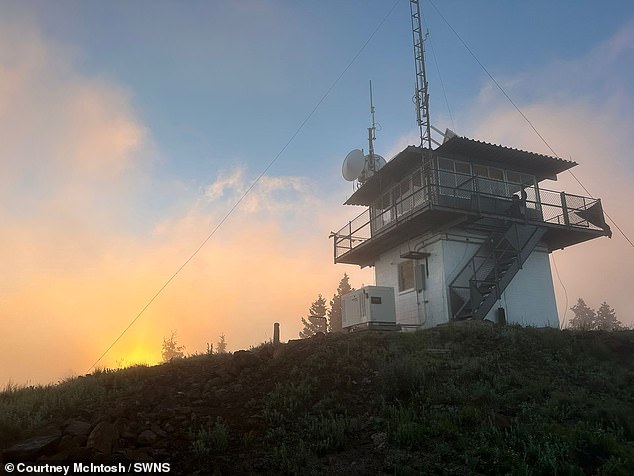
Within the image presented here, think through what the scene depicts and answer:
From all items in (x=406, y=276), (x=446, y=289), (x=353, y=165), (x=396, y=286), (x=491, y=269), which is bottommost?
(x=446, y=289)

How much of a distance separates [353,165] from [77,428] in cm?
2241

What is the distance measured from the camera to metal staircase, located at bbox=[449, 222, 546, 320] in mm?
20828

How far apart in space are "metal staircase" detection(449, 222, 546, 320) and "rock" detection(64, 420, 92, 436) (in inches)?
599

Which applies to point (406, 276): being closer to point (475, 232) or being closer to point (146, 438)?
point (475, 232)

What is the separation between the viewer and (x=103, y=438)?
839 cm

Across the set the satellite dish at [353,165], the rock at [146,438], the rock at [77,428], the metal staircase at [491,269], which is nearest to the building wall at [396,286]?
the metal staircase at [491,269]

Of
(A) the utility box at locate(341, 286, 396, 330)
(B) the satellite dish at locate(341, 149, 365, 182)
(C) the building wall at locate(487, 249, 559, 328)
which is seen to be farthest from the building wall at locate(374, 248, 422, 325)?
(B) the satellite dish at locate(341, 149, 365, 182)

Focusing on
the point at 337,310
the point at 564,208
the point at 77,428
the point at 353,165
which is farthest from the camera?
the point at 337,310

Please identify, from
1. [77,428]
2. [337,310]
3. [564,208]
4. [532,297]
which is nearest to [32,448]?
[77,428]

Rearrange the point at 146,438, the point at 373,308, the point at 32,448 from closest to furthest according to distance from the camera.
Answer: the point at 32,448 → the point at 146,438 → the point at 373,308

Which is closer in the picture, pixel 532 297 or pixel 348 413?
pixel 348 413

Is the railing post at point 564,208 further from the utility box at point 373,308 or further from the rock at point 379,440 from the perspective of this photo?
the rock at point 379,440

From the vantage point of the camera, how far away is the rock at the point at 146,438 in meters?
8.73

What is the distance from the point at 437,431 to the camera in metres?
9.45
